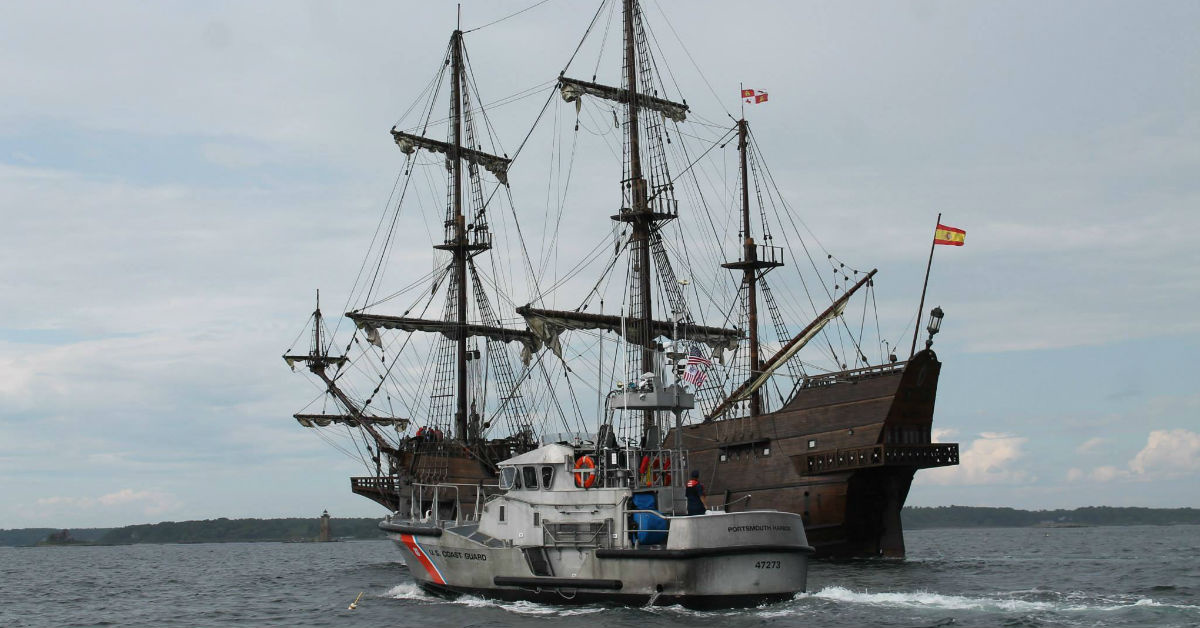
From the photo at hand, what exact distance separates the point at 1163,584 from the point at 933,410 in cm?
1158

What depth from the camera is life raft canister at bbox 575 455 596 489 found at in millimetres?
29969

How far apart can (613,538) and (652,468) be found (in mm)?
2474

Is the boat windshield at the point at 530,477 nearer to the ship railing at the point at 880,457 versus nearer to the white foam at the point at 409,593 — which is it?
Result: the white foam at the point at 409,593

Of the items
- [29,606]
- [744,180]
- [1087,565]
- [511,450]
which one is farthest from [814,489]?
[29,606]

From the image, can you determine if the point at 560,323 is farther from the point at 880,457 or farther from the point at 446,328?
the point at 880,457

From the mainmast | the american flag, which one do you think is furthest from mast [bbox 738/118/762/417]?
the american flag

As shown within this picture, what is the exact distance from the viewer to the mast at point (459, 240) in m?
63.3

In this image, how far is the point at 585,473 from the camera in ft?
98.6

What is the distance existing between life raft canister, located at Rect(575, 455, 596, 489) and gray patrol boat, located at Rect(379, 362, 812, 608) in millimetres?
30

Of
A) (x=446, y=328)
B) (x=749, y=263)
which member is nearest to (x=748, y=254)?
(x=749, y=263)

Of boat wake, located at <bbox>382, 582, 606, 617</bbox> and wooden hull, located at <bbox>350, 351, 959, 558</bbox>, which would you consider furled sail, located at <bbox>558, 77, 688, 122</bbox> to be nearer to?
wooden hull, located at <bbox>350, 351, 959, 558</bbox>

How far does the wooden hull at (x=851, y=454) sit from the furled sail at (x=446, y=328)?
19772 mm

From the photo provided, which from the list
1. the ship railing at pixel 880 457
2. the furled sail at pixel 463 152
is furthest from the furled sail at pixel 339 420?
the ship railing at pixel 880 457

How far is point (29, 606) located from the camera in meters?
41.7
